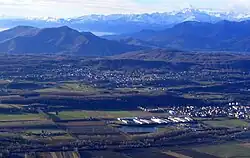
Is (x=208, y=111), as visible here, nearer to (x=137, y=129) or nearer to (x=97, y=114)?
(x=97, y=114)

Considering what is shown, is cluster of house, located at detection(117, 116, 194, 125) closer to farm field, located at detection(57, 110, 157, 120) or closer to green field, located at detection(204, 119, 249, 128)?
green field, located at detection(204, 119, 249, 128)

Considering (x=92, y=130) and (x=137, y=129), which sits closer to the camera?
(x=92, y=130)

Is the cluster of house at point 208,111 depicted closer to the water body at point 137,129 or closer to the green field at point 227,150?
the water body at point 137,129

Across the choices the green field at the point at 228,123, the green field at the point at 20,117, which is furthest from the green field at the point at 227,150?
the green field at the point at 20,117

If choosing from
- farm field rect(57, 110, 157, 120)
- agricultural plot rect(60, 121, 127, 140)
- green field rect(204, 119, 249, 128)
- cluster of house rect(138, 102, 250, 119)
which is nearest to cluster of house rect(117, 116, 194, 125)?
green field rect(204, 119, 249, 128)

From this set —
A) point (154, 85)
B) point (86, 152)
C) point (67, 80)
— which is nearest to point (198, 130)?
point (86, 152)

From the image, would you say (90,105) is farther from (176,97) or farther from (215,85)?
(215,85)

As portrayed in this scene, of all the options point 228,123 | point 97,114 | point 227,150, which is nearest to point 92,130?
point 97,114
